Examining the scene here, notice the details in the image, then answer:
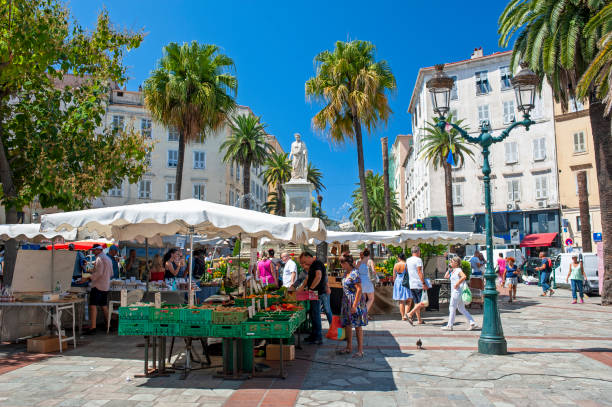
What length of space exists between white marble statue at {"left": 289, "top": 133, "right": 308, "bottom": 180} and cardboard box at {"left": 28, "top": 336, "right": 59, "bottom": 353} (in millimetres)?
16222

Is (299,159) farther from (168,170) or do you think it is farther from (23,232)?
(168,170)

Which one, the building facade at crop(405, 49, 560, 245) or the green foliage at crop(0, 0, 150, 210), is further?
the building facade at crop(405, 49, 560, 245)

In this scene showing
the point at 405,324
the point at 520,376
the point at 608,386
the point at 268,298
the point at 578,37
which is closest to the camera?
the point at 608,386

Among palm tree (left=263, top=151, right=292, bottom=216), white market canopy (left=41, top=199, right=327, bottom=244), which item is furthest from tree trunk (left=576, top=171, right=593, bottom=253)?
white market canopy (left=41, top=199, right=327, bottom=244)

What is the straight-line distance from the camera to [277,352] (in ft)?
25.6

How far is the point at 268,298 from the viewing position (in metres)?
8.78

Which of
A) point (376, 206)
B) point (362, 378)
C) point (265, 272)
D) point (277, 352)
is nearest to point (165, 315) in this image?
point (277, 352)

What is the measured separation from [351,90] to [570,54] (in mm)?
10522

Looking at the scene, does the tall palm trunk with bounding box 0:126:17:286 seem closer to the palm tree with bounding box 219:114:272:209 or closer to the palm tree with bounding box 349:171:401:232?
the palm tree with bounding box 219:114:272:209

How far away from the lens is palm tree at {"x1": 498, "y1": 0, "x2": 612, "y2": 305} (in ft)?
48.4

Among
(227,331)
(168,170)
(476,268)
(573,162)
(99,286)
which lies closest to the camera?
(227,331)

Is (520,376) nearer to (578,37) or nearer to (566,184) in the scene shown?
(578,37)

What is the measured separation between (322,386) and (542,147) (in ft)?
138

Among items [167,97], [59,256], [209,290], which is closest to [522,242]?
[167,97]
